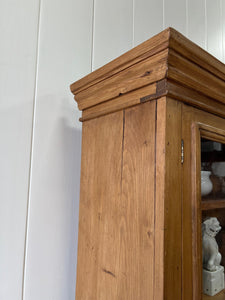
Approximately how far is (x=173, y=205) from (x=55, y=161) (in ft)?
1.23

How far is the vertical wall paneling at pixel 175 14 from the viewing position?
3.34ft

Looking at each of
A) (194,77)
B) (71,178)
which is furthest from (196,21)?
(71,178)

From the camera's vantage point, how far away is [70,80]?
2.32ft

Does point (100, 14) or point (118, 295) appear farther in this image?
point (100, 14)

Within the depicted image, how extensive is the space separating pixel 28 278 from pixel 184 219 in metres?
0.43

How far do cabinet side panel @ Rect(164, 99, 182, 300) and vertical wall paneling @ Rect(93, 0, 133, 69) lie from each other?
0.44m

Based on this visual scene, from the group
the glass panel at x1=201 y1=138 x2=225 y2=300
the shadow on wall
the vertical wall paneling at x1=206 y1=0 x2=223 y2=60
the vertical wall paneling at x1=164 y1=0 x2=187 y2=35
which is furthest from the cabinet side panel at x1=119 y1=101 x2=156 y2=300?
the vertical wall paneling at x1=206 y1=0 x2=223 y2=60

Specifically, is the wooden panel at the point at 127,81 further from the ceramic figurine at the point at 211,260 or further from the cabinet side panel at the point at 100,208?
the ceramic figurine at the point at 211,260

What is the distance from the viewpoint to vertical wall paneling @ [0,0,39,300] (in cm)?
57

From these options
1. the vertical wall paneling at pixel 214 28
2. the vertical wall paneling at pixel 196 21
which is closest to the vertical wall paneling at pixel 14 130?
the vertical wall paneling at pixel 196 21

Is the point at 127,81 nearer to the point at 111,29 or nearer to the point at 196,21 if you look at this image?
the point at 111,29

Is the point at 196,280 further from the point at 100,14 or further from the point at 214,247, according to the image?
the point at 100,14

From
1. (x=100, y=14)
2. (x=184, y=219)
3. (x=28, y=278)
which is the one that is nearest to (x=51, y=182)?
(x=28, y=278)

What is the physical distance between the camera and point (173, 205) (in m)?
0.41
